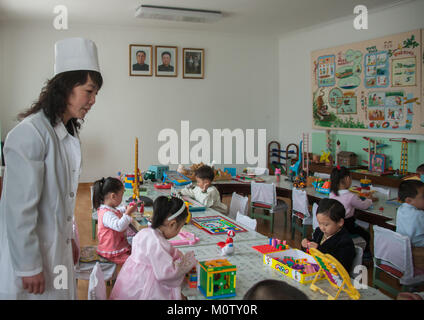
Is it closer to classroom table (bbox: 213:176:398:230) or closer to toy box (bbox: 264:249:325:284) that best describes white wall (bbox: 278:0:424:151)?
classroom table (bbox: 213:176:398:230)

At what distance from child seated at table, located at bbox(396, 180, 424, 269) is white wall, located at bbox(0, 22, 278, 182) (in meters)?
5.79

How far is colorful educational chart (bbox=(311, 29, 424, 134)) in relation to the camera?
19.5ft

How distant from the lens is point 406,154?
19.8 feet

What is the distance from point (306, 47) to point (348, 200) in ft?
17.0

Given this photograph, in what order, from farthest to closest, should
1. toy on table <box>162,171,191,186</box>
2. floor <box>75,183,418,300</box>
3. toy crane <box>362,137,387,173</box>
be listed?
toy crane <box>362,137,387,173</box>, toy on table <box>162,171,191,186</box>, floor <box>75,183,418,300</box>

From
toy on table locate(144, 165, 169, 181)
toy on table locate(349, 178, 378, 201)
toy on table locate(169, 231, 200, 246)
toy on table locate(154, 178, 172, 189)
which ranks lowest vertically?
toy on table locate(169, 231, 200, 246)

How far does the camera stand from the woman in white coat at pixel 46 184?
1546mm

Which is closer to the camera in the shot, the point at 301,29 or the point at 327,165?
the point at 327,165

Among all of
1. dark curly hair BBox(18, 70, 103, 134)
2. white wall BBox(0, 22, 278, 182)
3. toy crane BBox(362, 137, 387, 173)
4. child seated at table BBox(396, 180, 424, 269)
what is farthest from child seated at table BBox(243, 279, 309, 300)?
white wall BBox(0, 22, 278, 182)
